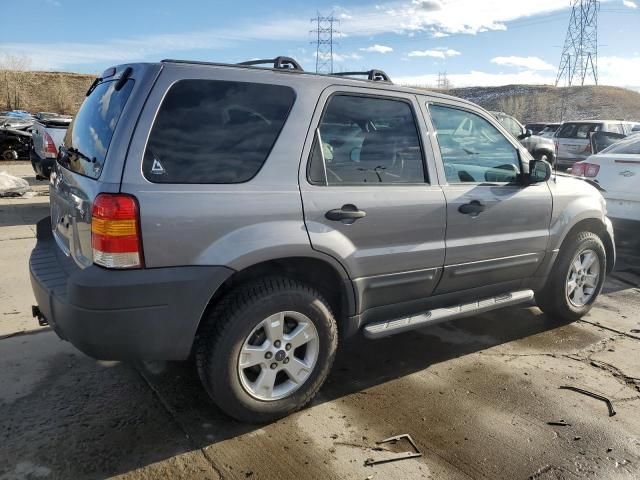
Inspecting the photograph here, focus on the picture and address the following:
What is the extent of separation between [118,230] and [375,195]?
1.47m

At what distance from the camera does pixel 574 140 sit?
53.1 ft

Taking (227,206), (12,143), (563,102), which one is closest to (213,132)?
(227,206)

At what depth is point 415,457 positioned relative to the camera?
277 centimetres

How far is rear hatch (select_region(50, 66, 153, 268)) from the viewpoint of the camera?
257 cm

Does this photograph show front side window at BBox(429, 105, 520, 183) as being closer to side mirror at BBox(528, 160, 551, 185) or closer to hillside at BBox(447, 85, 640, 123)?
side mirror at BBox(528, 160, 551, 185)

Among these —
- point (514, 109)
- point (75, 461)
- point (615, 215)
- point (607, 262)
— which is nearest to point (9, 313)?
point (75, 461)

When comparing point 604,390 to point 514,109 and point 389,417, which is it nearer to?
point 389,417

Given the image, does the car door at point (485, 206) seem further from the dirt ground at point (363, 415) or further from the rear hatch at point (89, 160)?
the rear hatch at point (89, 160)

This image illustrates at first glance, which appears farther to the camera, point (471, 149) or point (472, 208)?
point (471, 149)

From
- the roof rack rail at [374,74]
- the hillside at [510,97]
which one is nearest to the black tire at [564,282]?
the roof rack rail at [374,74]

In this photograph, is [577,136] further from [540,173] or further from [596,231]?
[540,173]

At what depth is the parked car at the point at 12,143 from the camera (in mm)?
17984

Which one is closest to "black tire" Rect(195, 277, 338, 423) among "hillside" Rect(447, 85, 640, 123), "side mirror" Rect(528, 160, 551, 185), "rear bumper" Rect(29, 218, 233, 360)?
"rear bumper" Rect(29, 218, 233, 360)

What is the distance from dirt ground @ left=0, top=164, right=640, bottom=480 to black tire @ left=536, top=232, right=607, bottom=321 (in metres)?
0.26
